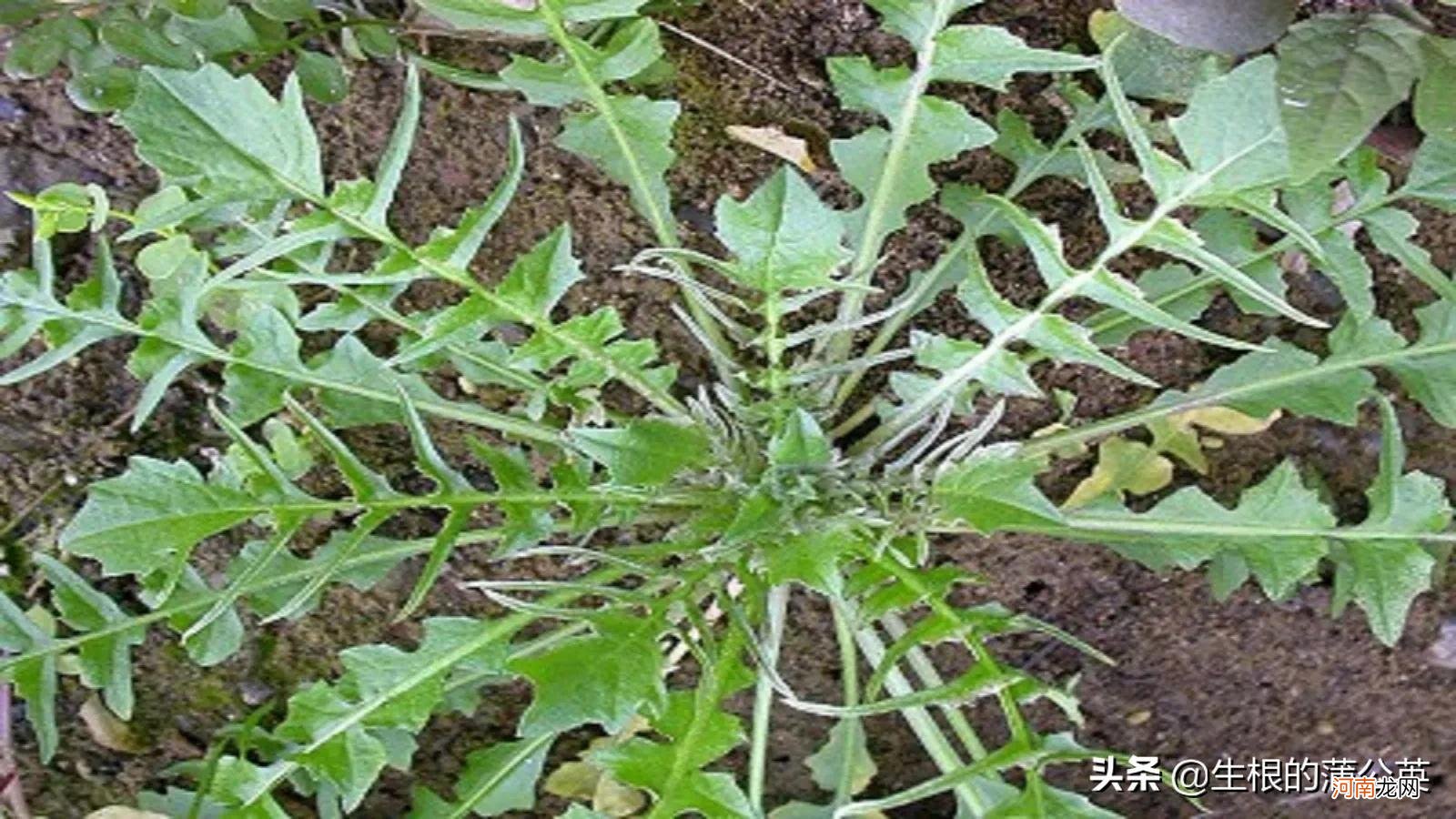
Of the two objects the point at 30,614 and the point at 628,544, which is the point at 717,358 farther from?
the point at 30,614

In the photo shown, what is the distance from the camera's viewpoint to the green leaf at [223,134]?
85 centimetres

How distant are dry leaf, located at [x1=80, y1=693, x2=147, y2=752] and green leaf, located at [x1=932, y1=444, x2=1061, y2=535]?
657 mm

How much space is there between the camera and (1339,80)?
0.86 meters

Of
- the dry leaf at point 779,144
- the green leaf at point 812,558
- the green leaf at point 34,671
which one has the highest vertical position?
the dry leaf at point 779,144

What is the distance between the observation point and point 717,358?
104 centimetres

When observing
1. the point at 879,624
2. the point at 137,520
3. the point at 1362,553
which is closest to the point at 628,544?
the point at 879,624

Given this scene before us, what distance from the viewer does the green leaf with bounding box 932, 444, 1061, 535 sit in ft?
2.90

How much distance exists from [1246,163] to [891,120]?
0.22 metres

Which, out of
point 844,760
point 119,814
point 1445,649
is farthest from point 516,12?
point 1445,649

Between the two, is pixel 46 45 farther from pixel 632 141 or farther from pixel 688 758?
pixel 688 758

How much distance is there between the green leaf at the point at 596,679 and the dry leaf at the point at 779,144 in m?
0.38

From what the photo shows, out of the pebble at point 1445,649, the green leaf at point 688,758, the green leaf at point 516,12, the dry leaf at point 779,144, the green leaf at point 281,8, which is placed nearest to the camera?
the green leaf at point 516,12

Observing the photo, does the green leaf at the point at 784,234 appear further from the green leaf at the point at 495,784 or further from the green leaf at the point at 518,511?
the green leaf at the point at 495,784

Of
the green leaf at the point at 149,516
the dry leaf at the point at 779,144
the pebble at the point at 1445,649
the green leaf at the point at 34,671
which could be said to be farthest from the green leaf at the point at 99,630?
the pebble at the point at 1445,649
